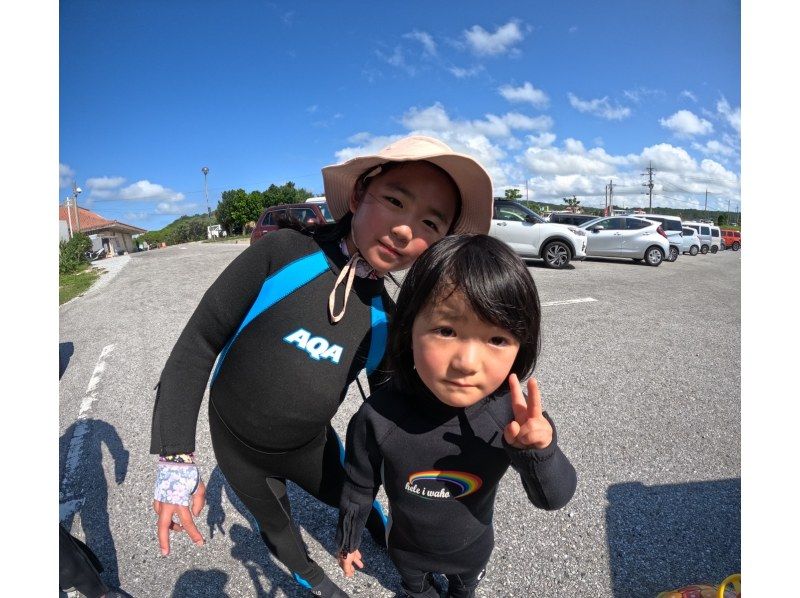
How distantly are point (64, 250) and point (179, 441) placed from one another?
17669mm

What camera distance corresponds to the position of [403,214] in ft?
3.80

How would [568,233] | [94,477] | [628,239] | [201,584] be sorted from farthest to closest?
[628,239], [568,233], [94,477], [201,584]

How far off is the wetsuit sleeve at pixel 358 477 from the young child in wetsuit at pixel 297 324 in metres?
0.14

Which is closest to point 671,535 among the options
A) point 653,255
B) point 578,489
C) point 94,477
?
point 578,489

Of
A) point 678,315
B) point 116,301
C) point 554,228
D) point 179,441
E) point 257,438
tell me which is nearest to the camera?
point 179,441

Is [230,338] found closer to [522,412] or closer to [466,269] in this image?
[466,269]

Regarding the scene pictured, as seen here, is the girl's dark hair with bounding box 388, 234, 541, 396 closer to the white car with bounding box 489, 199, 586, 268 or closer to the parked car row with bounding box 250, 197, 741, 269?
the parked car row with bounding box 250, 197, 741, 269

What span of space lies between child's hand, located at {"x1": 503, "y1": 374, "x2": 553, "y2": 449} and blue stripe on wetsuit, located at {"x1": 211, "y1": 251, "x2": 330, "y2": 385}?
2.21 ft

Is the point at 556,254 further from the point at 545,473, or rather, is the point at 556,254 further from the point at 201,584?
the point at 545,473

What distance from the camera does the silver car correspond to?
13008 millimetres

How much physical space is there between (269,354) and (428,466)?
0.56 metres

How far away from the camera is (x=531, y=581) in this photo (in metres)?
1.86

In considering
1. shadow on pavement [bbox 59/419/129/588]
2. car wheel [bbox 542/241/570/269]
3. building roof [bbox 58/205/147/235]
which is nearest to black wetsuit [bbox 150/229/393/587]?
shadow on pavement [bbox 59/419/129/588]
